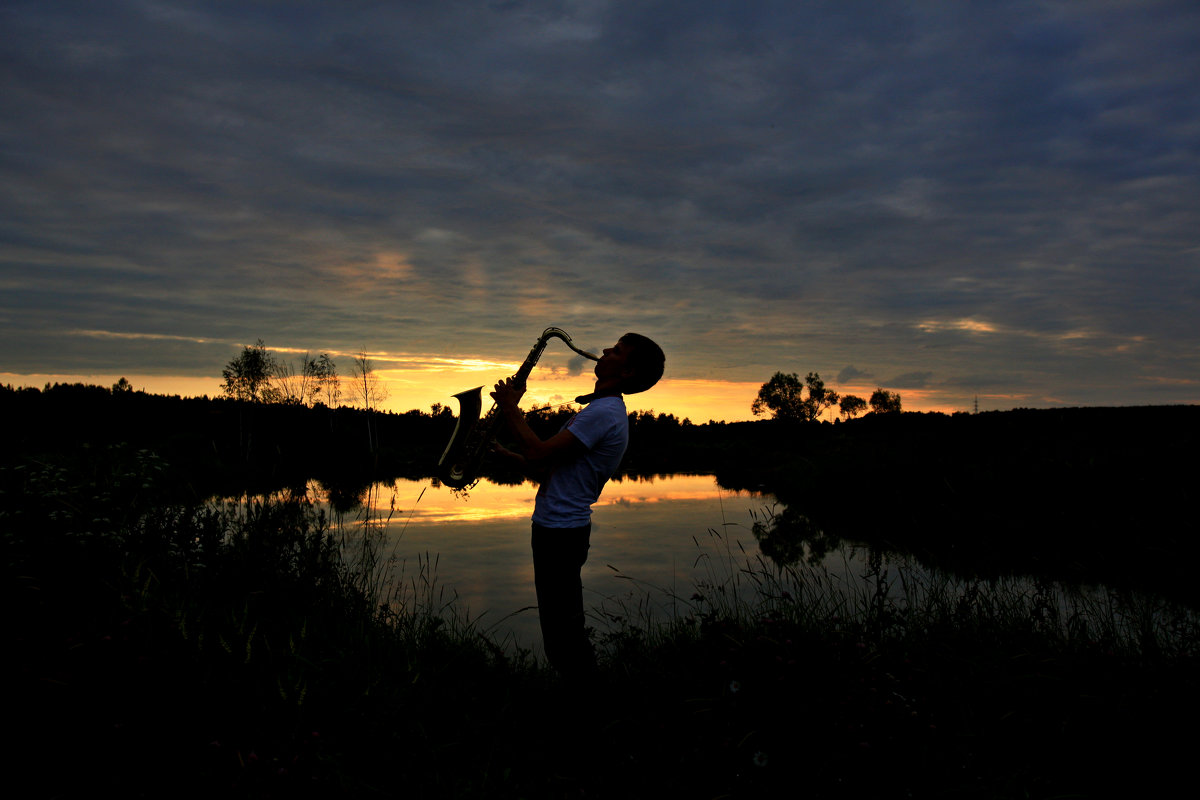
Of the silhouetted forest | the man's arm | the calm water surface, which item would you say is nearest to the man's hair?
the man's arm

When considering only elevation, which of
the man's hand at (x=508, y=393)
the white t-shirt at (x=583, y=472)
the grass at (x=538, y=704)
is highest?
the man's hand at (x=508, y=393)

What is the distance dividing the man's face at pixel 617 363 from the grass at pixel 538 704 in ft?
5.42

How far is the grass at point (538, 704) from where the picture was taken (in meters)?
2.97

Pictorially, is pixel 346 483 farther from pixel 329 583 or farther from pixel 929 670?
pixel 929 670

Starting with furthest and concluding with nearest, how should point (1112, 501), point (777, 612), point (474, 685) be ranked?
point (1112, 501) < point (474, 685) < point (777, 612)

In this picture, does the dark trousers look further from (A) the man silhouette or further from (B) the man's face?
(B) the man's face

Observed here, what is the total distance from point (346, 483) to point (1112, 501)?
20.3m

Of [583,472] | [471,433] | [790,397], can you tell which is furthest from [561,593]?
[790,397]

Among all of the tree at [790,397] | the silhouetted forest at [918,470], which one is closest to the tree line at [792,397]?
the tree at [790,397]

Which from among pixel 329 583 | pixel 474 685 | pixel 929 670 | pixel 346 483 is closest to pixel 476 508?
pixel 346 483

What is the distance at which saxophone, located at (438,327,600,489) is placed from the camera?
4.75m

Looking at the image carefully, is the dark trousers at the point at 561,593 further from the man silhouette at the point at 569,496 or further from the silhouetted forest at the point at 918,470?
the silhouetted forest at the point at 918,470

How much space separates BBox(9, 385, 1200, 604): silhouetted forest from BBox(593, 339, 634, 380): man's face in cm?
352

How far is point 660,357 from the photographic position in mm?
3822
